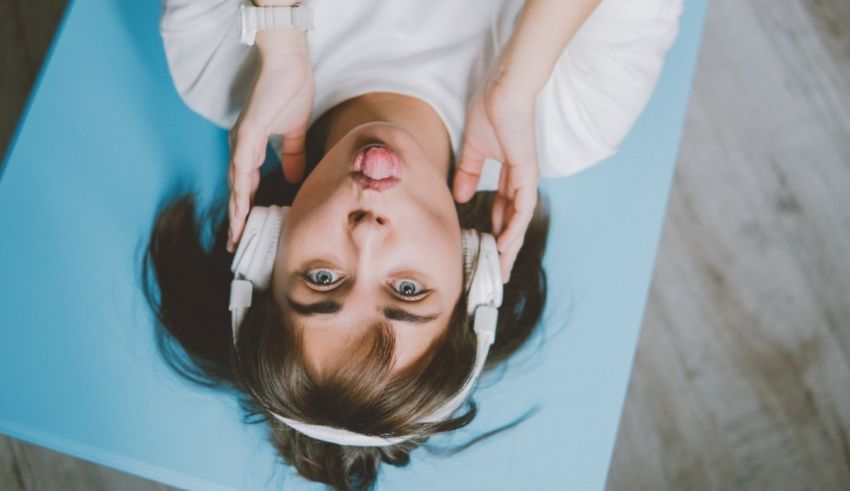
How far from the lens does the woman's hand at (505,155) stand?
828 mm

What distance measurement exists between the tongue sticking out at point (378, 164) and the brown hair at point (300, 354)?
17 centimetres

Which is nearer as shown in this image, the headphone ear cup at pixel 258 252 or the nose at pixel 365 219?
the nose at pixel 365 219

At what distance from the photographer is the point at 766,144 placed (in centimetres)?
147

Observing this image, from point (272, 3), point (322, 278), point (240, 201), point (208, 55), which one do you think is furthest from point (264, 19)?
point (322, 278)

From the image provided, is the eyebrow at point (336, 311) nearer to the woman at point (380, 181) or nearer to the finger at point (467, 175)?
the woman at point (380, 181)

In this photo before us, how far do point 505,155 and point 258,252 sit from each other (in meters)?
0.35

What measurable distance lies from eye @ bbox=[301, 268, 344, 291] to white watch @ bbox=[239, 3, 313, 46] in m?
0.33

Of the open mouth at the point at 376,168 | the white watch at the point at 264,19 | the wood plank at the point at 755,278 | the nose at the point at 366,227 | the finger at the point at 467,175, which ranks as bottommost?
the wood plank at the point at 755,278

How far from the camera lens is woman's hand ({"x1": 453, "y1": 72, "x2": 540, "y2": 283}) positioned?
83cm

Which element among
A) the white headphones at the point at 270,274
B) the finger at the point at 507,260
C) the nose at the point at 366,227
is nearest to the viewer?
the nose at the point at 366,227

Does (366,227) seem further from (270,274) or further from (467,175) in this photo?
(467,175)

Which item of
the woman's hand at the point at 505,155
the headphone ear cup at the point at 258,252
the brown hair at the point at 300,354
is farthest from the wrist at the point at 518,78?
the headphone ear cup at the point at 258,252

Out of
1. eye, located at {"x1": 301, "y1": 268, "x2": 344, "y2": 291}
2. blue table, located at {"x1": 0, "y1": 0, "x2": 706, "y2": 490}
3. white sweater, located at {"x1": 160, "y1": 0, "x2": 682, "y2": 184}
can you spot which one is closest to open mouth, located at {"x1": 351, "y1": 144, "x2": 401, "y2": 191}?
eye, located at {"x1": 301, "y1": 268, "x2": 344, "y2": 291}

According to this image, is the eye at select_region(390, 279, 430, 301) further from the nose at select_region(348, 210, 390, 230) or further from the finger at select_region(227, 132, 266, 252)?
the finger at select_region(227, 132, 266, 252)
